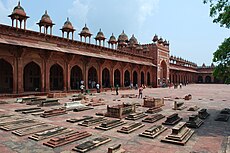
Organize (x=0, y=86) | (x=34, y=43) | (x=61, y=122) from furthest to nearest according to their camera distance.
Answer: (x=0, y=86) < (x=34, y=43) < (x=61, y=122)

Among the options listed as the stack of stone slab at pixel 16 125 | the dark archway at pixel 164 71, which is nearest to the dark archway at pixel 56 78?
the stack of stone slab at pixel 16 125

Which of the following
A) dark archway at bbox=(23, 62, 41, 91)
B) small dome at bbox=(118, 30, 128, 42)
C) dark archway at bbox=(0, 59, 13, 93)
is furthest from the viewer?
small dome at bbox=(118, 30, 128, 42)

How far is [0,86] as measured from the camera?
21734 mm

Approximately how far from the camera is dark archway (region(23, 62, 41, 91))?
23.5 m

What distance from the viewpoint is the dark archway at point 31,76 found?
2347 centimetres

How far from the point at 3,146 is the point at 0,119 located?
12.3 feet

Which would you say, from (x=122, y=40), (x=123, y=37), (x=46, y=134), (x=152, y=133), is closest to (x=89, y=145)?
(x=46, y=134)

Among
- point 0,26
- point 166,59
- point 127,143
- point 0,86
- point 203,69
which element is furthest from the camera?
point 203,69

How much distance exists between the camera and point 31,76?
78.7 feet

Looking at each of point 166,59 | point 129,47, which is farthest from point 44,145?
point 166,59

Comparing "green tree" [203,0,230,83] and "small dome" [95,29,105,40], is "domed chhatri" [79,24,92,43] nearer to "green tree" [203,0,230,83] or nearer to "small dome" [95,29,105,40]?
"small dome" [95,29,105,40]

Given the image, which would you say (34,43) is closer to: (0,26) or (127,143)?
(0,26)

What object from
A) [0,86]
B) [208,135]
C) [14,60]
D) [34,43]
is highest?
[34,43]

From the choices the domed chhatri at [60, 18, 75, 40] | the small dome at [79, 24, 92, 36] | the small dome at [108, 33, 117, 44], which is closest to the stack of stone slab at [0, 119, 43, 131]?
the domed chhatri at [60, 18, 75, 40]
